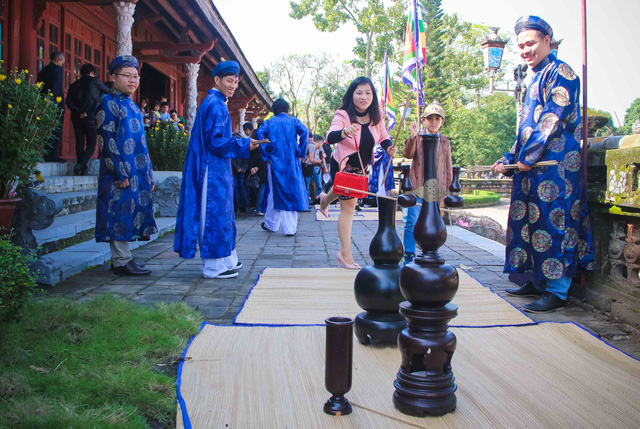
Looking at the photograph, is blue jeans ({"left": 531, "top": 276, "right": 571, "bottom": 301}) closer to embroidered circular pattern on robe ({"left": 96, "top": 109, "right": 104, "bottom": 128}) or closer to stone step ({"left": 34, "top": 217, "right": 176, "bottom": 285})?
stone step ({"left": 34, "top": 217, "right": 176, "bottom": 285})

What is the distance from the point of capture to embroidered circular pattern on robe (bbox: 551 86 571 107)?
3.53 metres

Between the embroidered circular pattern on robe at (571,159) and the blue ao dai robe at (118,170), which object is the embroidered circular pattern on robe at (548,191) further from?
the blue ao dai robe at (118,170)

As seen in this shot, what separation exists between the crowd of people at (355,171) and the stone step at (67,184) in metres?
2.24

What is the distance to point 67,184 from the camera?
23.2 ft

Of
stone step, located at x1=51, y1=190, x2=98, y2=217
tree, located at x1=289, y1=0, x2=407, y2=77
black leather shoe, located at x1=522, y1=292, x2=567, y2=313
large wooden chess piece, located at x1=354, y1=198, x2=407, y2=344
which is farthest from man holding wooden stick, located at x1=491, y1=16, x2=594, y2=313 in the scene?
tree, located at x1=289, y1=0, x2=407, y2=77

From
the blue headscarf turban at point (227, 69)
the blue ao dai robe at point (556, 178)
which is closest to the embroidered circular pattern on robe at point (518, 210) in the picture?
the blue ao dai robe at point (556, 178)

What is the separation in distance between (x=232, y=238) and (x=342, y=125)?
4.30 feet

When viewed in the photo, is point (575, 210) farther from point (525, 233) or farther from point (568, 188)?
point (525, 233)

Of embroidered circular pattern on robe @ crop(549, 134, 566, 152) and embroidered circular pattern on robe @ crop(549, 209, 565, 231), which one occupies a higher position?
embroidered circular pattern on robe @ crop(549, 134, 566, 152)

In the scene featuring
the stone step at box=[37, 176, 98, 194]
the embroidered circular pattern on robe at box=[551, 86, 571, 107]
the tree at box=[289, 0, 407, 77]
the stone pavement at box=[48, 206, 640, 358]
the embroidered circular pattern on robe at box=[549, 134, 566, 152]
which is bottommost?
the stone pavement at box=[48, 206, 640, 358]

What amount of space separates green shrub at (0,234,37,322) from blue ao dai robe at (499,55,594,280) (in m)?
3.07

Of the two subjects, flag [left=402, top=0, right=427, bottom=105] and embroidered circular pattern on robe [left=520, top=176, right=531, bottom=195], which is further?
flag [left=402, top=0, right=427, bottom=105]

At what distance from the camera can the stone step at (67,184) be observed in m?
6.49

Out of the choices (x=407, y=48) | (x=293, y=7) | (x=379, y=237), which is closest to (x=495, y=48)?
(x=407, y=48)
